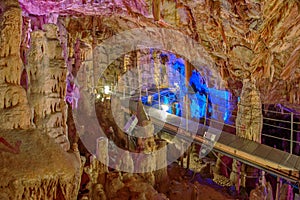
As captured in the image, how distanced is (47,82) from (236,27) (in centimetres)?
411

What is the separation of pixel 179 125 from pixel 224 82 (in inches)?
82.8

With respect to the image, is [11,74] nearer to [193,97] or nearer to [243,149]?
[243,149]

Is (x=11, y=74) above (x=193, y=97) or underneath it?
above

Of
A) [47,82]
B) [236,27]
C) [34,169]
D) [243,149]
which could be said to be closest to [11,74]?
[47,82]

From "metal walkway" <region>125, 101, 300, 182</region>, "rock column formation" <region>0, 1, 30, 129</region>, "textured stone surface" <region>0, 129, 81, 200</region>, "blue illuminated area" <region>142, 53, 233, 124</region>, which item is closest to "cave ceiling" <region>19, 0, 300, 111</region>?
"blue illuminated area" <region>142, 53, 233, 124</region>

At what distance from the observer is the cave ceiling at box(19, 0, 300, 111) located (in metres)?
5.48

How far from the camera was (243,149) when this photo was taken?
5676mm

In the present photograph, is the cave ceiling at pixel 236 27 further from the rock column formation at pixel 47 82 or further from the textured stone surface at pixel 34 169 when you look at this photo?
the textured stone surface at pixel 34 169

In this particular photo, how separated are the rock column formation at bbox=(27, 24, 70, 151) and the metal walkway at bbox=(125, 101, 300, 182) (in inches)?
127

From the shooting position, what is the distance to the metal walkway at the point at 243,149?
194 inches

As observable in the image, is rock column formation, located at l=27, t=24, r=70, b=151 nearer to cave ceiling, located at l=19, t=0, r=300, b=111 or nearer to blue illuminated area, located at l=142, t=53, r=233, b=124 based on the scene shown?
cave ceiling, located at l=19, t=0, r=300, b=111

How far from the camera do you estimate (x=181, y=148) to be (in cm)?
813

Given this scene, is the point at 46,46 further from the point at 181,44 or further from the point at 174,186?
the point at 181,44

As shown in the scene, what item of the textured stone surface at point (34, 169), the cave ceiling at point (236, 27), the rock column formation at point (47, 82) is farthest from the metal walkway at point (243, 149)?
the textured stone surface at point (34, 169)
